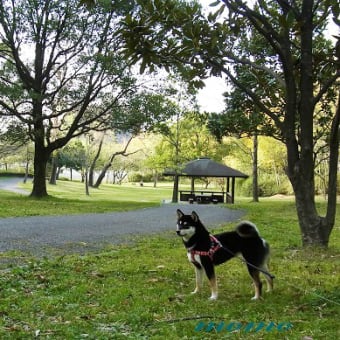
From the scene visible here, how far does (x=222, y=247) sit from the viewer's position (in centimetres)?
535

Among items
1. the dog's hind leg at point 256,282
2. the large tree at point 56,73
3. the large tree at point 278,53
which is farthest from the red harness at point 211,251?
the large tree at point 56,73

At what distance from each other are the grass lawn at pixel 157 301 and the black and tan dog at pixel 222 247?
34cm

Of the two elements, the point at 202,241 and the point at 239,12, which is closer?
the point at 202,241

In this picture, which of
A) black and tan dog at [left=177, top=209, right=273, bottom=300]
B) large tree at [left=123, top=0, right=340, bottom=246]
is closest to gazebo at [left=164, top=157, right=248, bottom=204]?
large tree at [left=123, top=0, right=340, bottom=246]

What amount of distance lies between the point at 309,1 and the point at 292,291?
503 centimetres

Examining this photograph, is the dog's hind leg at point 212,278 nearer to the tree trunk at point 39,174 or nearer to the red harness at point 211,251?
the red harness at point 211,251

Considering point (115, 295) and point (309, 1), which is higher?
point (309, 1)

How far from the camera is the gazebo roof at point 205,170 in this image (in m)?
31.8

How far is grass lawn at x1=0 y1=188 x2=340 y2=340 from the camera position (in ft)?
13.3

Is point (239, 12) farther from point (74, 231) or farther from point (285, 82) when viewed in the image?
point (74, 231)

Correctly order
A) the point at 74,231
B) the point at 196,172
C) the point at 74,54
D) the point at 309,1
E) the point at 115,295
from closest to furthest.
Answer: the point at 115,295
the point at 309,1
the point at 74,231
the point at 74,54
the point at 196,172

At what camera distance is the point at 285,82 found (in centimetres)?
815

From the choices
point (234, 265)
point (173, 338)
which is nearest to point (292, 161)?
point (234, 265)

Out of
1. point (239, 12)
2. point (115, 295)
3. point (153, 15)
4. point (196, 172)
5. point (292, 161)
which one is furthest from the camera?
point (196, 172)
